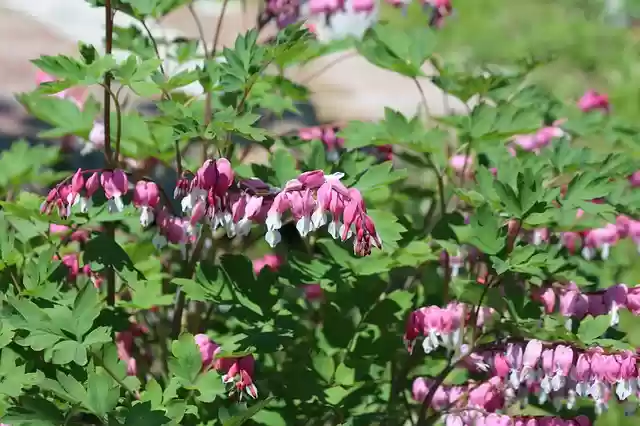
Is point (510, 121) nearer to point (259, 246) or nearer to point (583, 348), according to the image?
point (583, 348)

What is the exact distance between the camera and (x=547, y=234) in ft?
7.84

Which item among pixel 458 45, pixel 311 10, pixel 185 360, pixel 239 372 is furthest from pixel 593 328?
pixel 458 45

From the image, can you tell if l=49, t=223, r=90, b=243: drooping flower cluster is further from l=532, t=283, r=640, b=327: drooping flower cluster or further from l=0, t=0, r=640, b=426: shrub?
l=532, t=283, r=640, b=327: drooping flower cluster

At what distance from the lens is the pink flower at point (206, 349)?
194 centimetres

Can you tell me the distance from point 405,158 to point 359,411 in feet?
2.89

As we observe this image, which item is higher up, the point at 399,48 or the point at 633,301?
the point at 399,48

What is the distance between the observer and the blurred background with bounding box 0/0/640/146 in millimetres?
6723

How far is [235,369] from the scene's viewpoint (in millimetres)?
1820

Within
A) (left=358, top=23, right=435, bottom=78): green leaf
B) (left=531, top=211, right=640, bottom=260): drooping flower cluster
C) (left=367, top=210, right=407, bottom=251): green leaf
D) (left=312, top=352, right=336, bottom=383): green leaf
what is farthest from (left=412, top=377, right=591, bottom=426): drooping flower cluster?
(left=358, top=23, right=435, bottom=78): green leaf

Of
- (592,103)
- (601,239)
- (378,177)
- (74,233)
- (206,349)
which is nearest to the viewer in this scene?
(206,349)

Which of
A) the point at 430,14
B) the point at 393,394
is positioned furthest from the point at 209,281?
the point at 430,14

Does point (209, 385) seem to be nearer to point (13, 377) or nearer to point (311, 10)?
point (13, 377)

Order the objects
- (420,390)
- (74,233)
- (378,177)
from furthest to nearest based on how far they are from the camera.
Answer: (74,233) < (420,390) < (378,177)

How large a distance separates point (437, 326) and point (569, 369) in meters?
0.32
